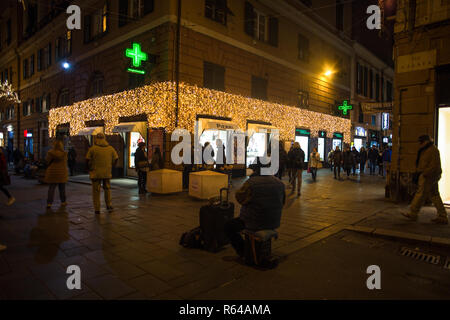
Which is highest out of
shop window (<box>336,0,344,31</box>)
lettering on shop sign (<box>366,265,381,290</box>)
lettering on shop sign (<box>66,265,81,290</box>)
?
shop window (<box>336,0,344,31</box>)

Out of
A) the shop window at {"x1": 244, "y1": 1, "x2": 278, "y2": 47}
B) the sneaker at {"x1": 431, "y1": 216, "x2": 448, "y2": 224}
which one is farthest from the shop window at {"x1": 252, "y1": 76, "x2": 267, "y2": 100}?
the sneaker at {"x1": 431, "y1": 216, "x2": 448, "y2": 224}

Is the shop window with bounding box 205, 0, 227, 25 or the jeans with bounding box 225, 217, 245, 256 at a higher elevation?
the shop window with bounding box 205, 0, 227, 25

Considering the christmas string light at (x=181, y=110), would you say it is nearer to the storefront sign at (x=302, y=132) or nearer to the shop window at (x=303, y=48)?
the storefront sign at (x=302, y=132)

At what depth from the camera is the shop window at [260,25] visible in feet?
52.5

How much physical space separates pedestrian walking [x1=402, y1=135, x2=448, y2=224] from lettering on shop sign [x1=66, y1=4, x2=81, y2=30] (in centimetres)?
1972

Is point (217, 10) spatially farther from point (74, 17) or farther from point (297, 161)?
point (74, 17)

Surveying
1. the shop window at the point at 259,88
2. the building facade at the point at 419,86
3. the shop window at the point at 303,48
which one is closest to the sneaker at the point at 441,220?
the building facade at the point at 419,86

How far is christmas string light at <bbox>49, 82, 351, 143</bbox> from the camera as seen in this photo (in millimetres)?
12828

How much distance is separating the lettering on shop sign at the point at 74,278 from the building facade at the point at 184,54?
9447 mm

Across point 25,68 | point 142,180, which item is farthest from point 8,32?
point 142,180

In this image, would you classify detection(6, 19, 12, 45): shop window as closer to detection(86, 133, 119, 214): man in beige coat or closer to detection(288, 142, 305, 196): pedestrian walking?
detection(86, 133, 119, 214): man in beige coat

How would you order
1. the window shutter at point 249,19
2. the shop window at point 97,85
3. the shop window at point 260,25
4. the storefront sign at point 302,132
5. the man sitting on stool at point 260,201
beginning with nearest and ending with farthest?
the man sitting on stool at point 260,201 → the window shutter at point 249,19 → the shop window at point 260,25 → the shop window at point 97,85 → the storefront sign at point 302,132
